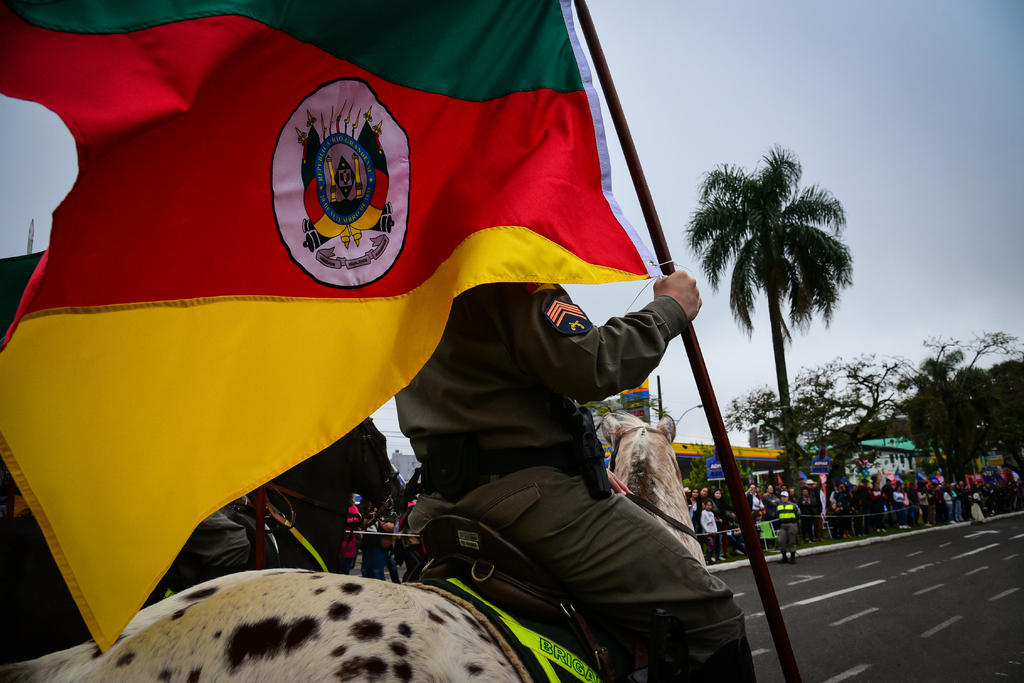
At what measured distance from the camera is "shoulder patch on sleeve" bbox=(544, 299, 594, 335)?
76.8 inches

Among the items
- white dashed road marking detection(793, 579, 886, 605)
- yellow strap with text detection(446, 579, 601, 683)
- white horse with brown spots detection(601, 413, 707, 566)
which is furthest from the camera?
white dashed road marking detection(793, 579, 886, 605)

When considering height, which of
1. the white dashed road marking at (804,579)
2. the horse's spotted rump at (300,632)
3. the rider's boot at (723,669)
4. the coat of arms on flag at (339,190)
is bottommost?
the white dashed road marking at (804,579)

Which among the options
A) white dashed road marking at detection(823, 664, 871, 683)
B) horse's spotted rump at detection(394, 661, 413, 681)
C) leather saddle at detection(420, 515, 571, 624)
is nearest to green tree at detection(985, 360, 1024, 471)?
white dashed road marking at detection(823, 664, 871, 683)

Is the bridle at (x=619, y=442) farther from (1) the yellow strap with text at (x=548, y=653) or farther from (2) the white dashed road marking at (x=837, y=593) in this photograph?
(2) the white dashed road marking at (x=837, y=593)

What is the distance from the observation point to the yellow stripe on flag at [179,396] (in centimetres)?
178

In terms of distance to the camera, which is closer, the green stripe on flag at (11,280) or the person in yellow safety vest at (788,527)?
the green stripe on flag at (11,280)

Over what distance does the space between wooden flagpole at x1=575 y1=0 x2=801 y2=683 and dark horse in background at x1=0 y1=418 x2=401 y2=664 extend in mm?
1953

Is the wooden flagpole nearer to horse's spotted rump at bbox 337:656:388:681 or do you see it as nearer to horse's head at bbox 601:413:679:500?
horse's head at bbox 601:413:679:500

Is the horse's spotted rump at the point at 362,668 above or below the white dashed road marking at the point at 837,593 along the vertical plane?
above

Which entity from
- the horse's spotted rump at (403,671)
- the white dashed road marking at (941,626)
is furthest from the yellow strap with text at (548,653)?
the white dashed road marking at (941,626)

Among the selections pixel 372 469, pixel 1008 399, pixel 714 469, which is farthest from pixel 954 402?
pixel 372 469

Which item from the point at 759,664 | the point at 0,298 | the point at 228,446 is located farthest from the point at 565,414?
the point at 759,664

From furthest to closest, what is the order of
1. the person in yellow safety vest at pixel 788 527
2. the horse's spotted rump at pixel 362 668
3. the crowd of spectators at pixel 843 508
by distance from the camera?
the crowd of spectators at pixel 843 508, the person in yellow safety vest at pixel 788 527, the horse's spotted rump at pixel 362 668

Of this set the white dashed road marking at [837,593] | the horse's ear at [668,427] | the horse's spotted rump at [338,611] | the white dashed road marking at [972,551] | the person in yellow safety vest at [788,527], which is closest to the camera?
the horse's spotted rump at [338,611]
